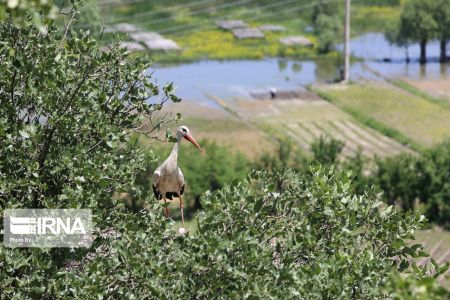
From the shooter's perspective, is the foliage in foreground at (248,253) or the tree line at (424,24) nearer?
the foliage in foreground at (248,253)

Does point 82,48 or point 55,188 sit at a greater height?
point 82,48

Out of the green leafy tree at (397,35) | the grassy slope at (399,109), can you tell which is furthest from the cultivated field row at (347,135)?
the green leafy tree at (397,35)

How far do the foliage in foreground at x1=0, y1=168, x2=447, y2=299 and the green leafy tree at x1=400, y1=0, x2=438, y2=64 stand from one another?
197 feet

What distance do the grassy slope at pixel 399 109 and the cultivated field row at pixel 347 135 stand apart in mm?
1614

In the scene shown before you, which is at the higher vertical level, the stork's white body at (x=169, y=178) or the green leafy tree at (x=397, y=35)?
the stork's white body at (x=169, y=178)

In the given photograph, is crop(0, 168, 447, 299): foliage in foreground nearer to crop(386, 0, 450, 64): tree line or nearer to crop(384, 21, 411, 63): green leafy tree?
crop(386, 0, 450, 64): tree line

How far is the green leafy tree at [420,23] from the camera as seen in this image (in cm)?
7125

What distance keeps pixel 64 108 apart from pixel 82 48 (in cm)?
105

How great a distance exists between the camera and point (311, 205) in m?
13.4

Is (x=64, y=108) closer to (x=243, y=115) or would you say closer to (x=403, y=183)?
(x=403, y=183)

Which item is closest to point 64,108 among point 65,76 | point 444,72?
point 65,76

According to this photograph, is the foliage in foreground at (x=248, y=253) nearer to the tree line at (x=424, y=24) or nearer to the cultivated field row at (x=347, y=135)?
the cultivated field row at (x=347, y=135)

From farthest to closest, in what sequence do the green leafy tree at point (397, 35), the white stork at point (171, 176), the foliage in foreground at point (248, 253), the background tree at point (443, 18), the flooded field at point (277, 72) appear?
the green leafy tree at point (397, 35) < the background tree at point (443, 18) < the flooded field at point (277, 72) < the white stork at point (171, 176) < the foliage in foreground at point (248, 253)

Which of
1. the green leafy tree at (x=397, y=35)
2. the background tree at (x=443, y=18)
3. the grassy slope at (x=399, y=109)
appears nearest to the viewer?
the grassy slope at (x=399, y=109)
